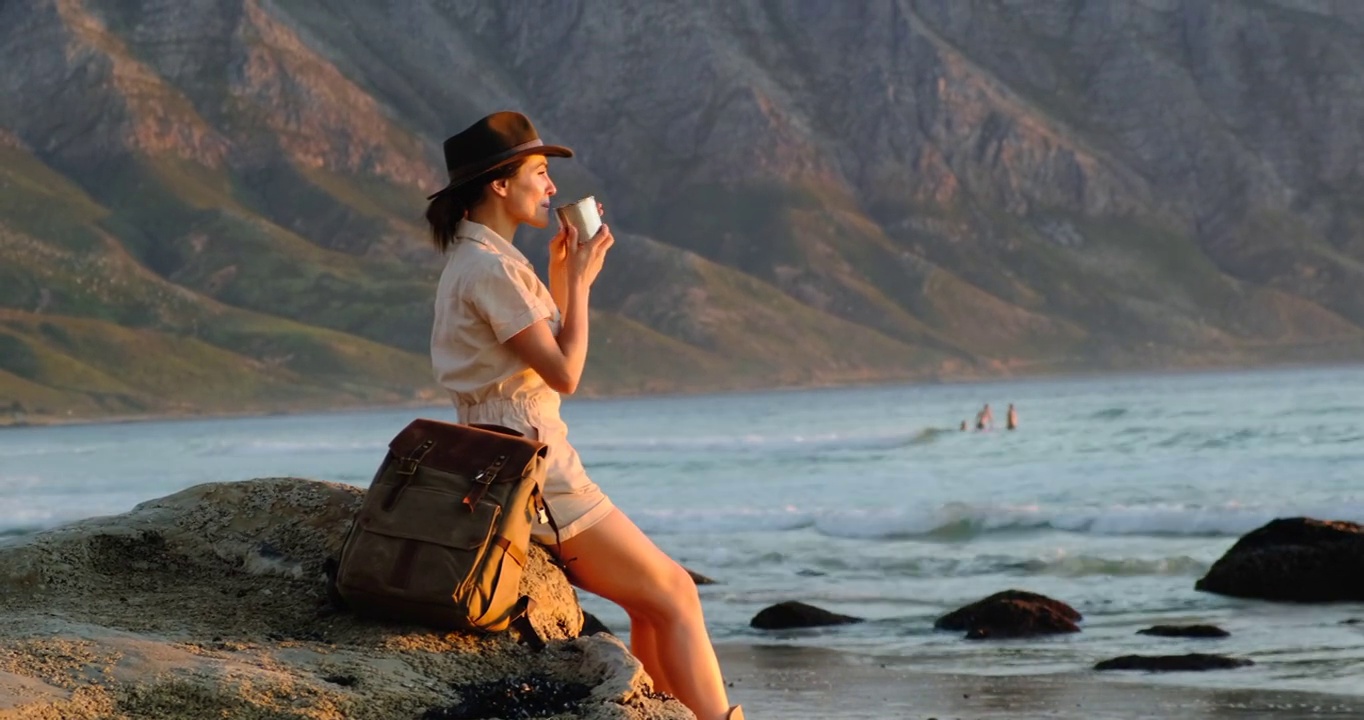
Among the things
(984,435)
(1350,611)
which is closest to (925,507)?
(1350,611)

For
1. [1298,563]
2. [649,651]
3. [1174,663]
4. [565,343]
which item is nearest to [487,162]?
[565,343]

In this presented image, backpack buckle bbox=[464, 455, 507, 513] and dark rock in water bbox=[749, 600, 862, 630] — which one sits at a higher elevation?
backpack buckle bbox=[464, 455, 507, 513]

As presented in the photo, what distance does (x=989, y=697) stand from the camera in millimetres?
12086

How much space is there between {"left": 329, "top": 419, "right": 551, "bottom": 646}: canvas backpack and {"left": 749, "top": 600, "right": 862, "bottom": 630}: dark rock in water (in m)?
11.4

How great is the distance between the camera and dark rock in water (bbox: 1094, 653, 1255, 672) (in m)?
12.9

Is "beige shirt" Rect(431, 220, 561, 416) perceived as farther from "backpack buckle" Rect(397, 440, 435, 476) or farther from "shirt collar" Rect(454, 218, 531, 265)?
"backpack buckle" Rect(397, 440, 435, 476)

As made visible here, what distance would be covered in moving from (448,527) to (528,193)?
124cm

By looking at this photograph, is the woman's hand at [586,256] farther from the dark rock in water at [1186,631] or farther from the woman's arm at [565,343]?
the dark rock in water at [1186,631]

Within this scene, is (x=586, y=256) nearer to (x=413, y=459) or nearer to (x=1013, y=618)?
(x=413, y=459)

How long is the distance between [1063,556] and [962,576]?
2095mm

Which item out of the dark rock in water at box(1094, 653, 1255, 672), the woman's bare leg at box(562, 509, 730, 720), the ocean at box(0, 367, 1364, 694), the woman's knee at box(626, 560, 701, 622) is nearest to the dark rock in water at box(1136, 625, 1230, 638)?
the ocean at box(0, 367, 1364, 694)

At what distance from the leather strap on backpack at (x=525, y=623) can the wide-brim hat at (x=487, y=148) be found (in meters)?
1.33

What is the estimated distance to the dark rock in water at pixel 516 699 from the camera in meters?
5.43

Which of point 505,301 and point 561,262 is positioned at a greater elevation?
point 561,262
